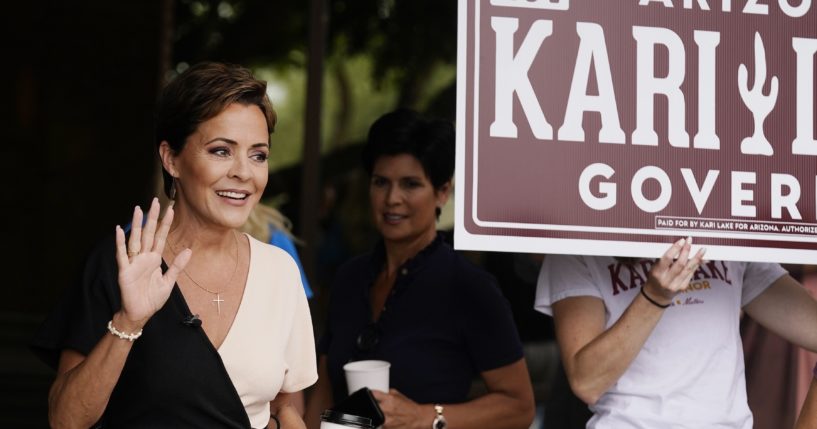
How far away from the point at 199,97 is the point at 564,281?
958 millimetres

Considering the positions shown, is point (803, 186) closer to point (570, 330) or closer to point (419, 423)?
point (570, 330)

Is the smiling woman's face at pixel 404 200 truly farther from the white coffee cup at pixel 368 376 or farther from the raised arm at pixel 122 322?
the raised arm at pixel 122 322

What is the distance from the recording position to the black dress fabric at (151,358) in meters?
2.03

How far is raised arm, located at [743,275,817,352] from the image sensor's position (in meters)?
2.62

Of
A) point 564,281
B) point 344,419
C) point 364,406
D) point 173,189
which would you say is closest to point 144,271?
point 173,189

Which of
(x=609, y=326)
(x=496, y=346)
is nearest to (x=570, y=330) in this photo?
(x=609, y=326)

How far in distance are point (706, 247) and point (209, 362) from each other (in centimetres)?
106

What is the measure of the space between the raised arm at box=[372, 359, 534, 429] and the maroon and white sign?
0.80m

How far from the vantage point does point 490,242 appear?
7.39 ft

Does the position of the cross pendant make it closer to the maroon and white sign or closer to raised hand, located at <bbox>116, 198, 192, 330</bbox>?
raised hand, located at <bbox>116, 198, 192, 330</bbox>

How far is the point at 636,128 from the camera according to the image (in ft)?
7.67

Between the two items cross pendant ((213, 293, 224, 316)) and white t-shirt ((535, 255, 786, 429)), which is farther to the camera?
white t-shirt ((535, 255, 786, 429))

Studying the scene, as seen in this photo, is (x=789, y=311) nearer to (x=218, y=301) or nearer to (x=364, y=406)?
(x=364, y=406)

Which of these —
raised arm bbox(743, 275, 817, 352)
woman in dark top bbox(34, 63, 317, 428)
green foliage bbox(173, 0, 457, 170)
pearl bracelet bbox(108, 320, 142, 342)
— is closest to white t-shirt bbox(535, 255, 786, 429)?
raised arm bbox(743, 275, 817, 352)
